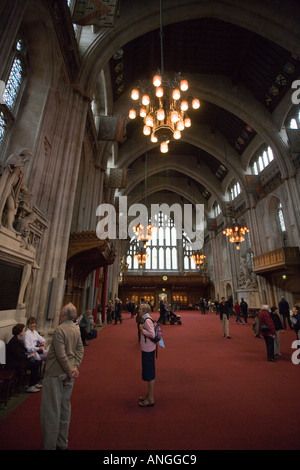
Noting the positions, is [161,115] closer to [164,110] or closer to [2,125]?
[164,110]

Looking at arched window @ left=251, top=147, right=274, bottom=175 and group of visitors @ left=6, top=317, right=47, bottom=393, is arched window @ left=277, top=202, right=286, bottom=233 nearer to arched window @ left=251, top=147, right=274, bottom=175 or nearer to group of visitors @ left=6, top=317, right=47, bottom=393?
arched window @ left=251, top=147, right=274, bottom=175

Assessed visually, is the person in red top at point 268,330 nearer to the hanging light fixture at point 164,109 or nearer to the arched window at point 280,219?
the hanging light fixture at point 164,109

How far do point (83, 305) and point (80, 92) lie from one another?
344 inches

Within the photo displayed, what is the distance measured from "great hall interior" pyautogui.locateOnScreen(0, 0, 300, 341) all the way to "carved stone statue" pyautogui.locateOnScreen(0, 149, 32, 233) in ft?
0.08

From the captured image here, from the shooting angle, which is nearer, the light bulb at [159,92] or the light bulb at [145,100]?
the light bulb at [159,92]

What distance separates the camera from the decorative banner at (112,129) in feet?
32.4

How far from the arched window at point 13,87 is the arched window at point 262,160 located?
15.7 meters

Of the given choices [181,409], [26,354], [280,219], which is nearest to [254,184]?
[280,219]

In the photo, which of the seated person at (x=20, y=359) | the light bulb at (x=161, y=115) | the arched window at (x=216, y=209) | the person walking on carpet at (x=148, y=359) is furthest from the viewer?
the arched window at (x=216, y=209)

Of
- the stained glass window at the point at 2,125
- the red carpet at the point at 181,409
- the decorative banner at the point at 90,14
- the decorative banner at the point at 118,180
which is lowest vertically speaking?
the red carpet at the point at 181,409

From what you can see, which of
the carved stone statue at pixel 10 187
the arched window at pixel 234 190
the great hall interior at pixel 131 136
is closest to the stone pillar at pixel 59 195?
the great hall interior at pixel 131 136

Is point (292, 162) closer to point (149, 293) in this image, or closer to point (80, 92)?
point (80, 92)
